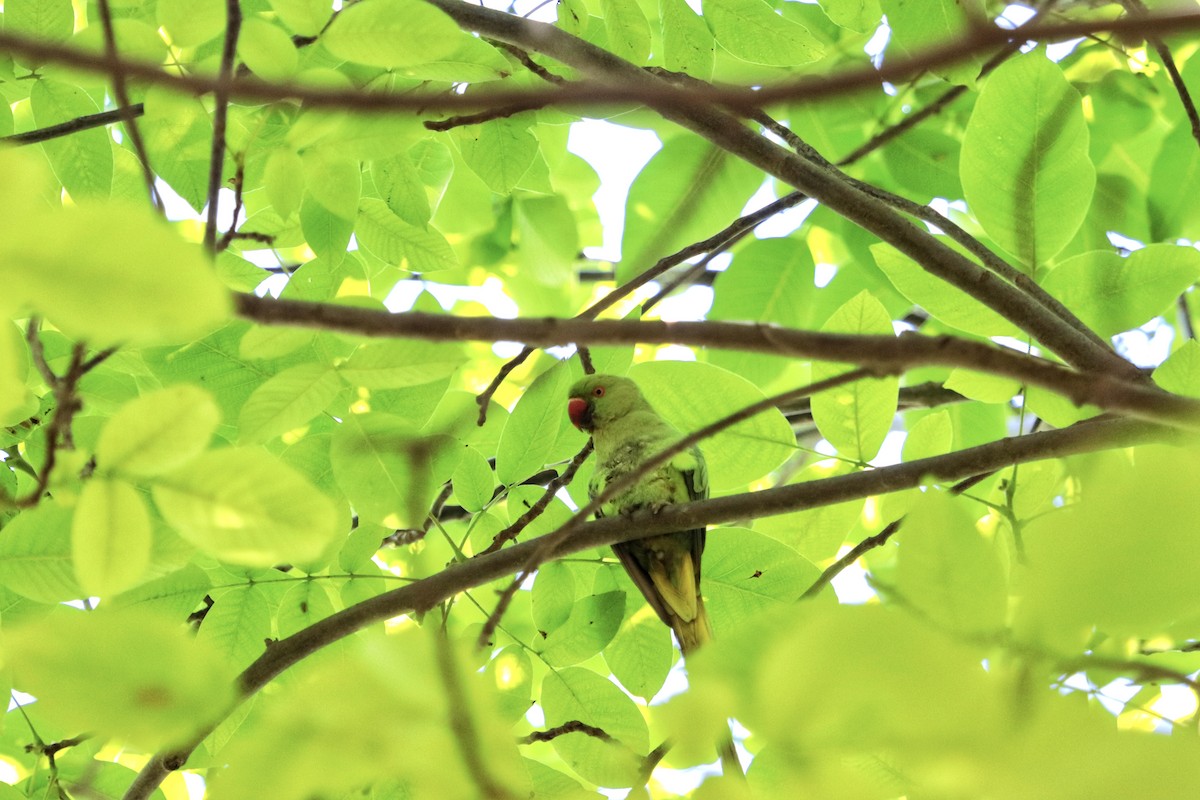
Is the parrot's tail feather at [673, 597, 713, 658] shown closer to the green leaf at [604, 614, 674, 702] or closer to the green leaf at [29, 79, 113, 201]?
the green leaf at [604, 614, 674, 702]

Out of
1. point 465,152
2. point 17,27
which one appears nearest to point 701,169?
point 465,152

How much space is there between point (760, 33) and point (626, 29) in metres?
0.27

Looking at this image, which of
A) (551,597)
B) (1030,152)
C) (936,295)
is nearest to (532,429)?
(551,597)

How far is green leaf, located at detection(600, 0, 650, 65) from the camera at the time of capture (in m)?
1.87

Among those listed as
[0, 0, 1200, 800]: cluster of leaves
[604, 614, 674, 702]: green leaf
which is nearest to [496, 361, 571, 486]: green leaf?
[0, 0, 1200, 800]: cluster of leaves

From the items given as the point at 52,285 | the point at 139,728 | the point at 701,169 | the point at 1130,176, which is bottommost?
the point at 139,728

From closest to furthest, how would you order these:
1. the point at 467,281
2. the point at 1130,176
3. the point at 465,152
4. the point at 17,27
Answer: the point at 17,27, the point at 465,152, the point at 1130,176, the point at 467,281

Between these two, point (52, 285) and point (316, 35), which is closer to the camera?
point (52, 285)

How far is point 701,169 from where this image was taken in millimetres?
2246

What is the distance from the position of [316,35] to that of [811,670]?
122 cm

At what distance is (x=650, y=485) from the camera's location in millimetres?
2859

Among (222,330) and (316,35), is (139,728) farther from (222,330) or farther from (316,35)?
(222,330)

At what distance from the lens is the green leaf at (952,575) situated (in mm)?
639

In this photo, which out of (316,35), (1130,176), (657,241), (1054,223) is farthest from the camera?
(1130,176)
